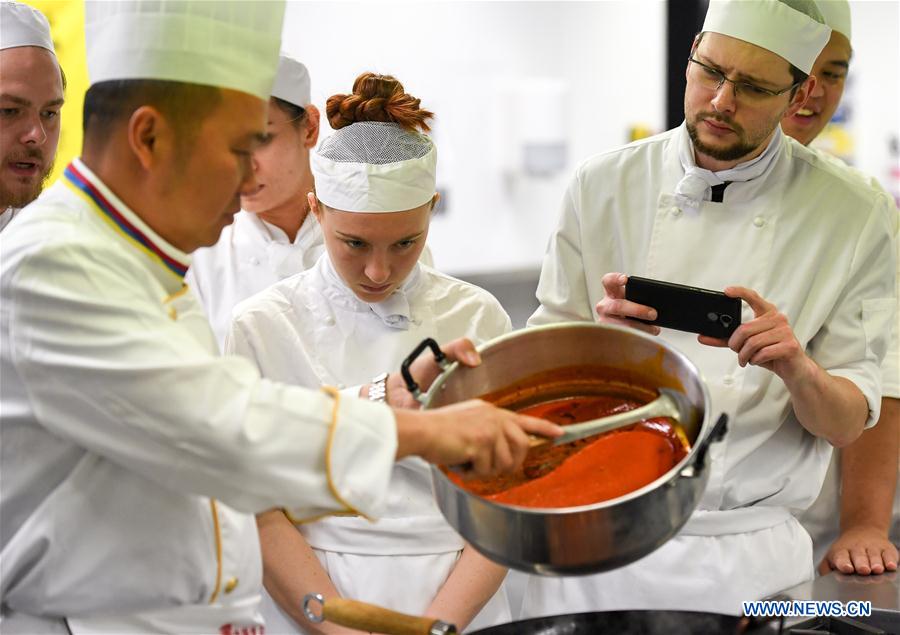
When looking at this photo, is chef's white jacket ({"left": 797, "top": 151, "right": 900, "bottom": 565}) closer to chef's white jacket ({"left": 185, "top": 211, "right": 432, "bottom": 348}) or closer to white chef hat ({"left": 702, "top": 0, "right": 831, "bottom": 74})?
white chef hat ({"left": 702, "top": 0, "right": 831, "bottom": 74})

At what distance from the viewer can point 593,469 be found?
4.42ft

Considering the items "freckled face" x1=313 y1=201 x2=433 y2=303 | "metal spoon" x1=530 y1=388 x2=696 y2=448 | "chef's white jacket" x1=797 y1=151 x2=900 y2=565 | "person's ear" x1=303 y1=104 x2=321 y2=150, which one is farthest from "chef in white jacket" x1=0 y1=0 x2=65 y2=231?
"chef's white jacket" x1=797 y1=151 x2=900 y2=565

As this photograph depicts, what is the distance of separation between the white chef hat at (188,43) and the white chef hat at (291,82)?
103cm

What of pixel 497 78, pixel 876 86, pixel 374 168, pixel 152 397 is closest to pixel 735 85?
pixel 374 168

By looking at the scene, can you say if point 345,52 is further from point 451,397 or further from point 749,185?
point 451,397

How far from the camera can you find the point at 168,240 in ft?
3.94

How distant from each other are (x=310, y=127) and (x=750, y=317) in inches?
42.7

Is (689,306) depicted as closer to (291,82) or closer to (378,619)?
(378,619)

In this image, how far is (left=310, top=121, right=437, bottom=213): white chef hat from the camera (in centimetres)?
185

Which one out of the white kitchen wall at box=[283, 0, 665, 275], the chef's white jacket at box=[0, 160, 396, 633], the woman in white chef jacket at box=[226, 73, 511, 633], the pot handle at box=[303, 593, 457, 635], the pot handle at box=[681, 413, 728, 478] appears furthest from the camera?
the white kitchen wall at box=[283, 0, 665, 275]

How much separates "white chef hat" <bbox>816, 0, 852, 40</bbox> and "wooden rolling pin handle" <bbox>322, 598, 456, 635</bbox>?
1.74 metres

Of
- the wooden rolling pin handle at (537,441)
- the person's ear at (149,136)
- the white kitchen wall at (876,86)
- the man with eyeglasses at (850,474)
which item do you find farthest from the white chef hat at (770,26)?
the white kitchen wall at (876,86)

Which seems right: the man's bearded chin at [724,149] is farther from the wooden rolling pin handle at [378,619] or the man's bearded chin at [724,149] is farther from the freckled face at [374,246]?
the wooden rolling pin handle at [378,619]

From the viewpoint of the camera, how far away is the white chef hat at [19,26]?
6.81 ft
